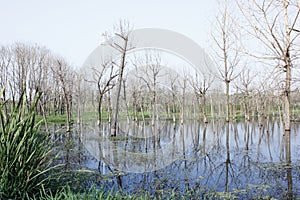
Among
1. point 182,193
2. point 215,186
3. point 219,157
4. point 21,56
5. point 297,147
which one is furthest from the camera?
point 21,56

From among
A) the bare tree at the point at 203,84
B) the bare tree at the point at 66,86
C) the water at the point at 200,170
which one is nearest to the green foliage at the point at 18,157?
the water at the point at 200,170

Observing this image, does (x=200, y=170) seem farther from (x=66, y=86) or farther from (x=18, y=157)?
(x=66, y=86)

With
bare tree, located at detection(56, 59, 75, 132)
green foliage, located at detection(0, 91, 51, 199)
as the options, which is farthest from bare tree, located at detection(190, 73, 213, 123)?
green foliage, located at detection(0, 91, 51, 199)

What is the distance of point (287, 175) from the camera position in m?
4.71

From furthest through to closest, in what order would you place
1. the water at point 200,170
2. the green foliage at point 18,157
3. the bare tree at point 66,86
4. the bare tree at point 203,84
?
1. the bare tree at point 203,84
2. the bare tree at point 66,86
3. the water at point 200,170
4. the green foliage at point 18,157

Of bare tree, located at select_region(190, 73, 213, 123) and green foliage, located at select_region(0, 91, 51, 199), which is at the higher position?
bare tree, located at select_region(190, 73, 213, 123)

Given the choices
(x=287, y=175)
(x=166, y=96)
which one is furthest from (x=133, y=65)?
(x=287, y=175)

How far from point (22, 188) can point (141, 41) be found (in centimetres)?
1118

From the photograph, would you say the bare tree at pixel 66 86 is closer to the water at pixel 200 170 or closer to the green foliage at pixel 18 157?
the water at pixel 200 170

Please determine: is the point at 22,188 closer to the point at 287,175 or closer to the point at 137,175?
the point at 137,175

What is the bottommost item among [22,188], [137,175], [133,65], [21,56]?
[137,175]

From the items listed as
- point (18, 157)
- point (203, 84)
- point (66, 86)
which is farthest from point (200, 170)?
point (203, 84)

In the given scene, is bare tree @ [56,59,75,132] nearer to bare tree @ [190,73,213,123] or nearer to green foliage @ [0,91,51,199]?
green foliage @ [0,91,51,199]

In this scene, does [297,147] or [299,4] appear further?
[297,147]
